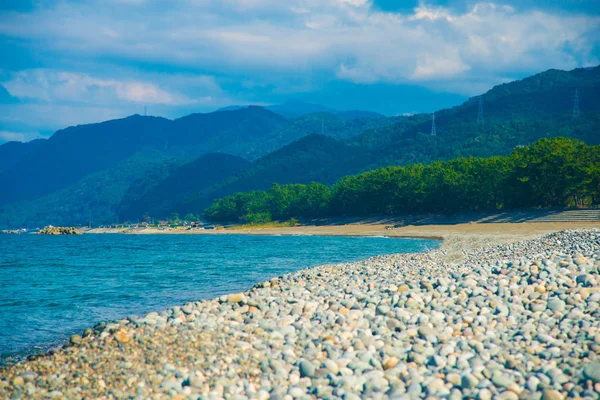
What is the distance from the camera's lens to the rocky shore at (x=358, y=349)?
29.2 feet

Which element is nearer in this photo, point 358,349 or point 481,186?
point 358,349

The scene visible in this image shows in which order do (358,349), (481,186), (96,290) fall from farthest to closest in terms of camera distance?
(481,186)
(96,290)
(358,349)

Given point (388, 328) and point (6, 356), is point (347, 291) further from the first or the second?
point (6, 356)

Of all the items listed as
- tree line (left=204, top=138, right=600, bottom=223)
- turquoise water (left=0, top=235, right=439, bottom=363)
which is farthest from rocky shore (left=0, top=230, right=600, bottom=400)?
tree line (left=204, top=138, right=600, bottom=223)

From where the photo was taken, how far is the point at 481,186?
268 ft

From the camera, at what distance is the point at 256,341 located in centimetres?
1116

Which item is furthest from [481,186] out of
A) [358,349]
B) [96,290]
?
[358,349]

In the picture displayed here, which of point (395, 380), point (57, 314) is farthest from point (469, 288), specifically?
point (57, 314)

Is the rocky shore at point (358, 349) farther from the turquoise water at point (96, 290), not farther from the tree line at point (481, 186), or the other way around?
the tree line at point (481, 186)

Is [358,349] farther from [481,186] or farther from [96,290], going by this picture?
[481,186]

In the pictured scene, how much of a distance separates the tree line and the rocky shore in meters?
62.9

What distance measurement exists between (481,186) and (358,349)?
76095 mm

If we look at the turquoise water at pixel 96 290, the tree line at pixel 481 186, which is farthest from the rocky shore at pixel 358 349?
the tree line at pixel 481 186

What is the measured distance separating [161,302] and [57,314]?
3771 millimetres
